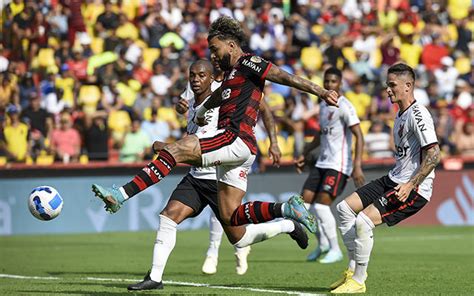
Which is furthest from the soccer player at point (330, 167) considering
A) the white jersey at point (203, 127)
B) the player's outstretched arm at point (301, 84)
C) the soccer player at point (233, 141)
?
the player's outstretched arm at point (301, 84)

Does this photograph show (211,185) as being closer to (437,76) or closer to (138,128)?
(138,128)

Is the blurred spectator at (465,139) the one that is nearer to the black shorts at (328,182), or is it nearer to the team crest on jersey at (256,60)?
the black shorts at (328,182)

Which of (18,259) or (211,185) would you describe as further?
(18,259)

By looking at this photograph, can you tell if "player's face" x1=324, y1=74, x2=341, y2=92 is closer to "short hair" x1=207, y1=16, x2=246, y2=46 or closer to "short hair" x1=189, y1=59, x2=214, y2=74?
"short hair" x1=189, y1=59, x2=214, y2=74

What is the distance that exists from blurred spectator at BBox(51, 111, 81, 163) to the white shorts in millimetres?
11715

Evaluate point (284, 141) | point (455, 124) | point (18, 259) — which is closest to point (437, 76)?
point (455, 124)

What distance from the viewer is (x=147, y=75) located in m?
24.4

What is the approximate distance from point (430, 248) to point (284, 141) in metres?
6.35

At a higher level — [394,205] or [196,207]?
[394,205]

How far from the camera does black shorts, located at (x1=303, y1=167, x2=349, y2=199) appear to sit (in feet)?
48.0

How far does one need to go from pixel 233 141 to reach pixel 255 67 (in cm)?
73

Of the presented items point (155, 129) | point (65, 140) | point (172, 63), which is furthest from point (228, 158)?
point (172, 63)

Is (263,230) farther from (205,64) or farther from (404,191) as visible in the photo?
(205,64)

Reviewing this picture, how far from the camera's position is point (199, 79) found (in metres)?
11.4
